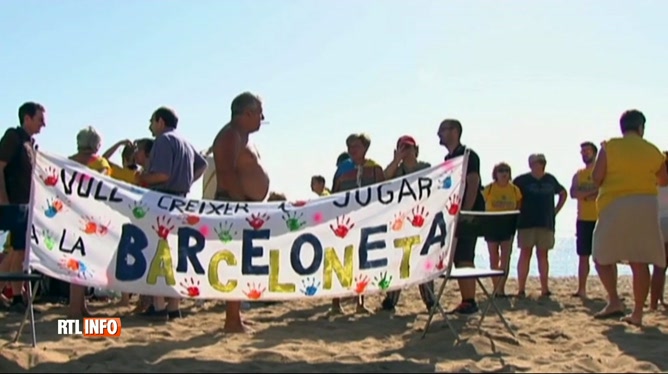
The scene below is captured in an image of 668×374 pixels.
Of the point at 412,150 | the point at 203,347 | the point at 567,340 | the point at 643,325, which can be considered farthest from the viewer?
the point at 412,150

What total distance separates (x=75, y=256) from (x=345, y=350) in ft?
6.69

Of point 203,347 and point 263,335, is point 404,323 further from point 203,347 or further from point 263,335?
point 203,347

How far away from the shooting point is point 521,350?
5422 millimetres

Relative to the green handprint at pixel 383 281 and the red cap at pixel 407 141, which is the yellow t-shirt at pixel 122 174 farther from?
the green handprint at pixel 383 281

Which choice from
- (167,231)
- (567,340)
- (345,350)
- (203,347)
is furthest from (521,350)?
(167,231)

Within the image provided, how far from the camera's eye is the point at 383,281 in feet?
17.7

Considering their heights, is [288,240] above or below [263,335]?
above

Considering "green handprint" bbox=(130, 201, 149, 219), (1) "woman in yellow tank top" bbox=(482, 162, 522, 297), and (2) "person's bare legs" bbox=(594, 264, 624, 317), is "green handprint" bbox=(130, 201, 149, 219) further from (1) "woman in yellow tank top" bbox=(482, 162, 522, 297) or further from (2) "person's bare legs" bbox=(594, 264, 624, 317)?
(1) "woman in yellow tank top" bbox=(482, 162, 522, 297)

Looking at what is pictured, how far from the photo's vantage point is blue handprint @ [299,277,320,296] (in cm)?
536

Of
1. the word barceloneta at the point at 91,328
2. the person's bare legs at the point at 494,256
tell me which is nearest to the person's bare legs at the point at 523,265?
the person's bare legs at the point at 494,256

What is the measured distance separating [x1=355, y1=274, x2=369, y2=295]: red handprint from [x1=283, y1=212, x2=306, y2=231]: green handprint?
0.56 meters

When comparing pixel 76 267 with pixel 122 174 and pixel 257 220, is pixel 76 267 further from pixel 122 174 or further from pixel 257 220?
pixel 122 174

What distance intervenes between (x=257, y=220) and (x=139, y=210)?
33.5 inches

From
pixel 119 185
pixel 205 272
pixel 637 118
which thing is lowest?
pixel 205 272
